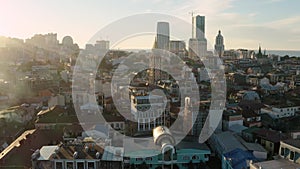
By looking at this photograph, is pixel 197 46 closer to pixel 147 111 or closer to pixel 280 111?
pixel 280 111

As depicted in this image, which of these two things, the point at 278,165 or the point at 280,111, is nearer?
the point at 278,165

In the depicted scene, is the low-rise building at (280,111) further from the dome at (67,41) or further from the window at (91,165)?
the dome at (67,41)

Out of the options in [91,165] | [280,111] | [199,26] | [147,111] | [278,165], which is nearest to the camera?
[278,165]

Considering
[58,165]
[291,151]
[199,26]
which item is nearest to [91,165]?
[58,165]

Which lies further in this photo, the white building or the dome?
the dome

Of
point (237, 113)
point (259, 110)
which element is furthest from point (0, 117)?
point (259, 110)

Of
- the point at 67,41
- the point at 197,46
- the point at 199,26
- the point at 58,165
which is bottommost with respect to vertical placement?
the point at 58,165

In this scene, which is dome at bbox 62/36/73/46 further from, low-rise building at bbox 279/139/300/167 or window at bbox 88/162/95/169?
low-rise building at bbox 279/139/300/167

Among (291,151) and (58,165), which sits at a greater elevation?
(291,151)

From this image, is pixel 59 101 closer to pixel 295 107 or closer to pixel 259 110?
pixel 259 110

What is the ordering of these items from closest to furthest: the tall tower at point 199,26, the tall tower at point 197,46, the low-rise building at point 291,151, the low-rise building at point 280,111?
the low-rise building at point 291,151 < the low-rise building at point 280,111 < the tall tower at point 197,46 < the tall tower at point 199,26

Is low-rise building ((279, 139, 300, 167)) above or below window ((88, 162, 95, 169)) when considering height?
above

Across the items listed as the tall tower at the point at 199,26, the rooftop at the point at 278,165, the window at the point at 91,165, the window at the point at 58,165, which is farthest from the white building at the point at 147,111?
the tall tower at the point at 199,26

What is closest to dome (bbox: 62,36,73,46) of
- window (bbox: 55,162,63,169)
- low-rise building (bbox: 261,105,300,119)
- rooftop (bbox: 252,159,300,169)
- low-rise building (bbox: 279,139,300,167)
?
low-rise building (bbox: 261,105,300,119)
